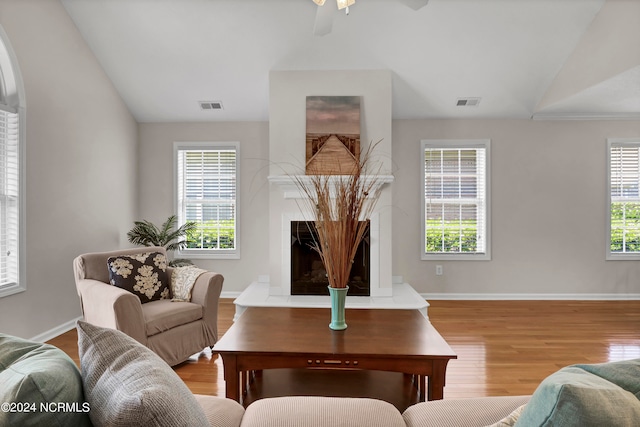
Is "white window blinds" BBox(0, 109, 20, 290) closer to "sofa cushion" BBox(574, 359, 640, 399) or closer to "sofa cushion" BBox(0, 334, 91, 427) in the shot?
"sofa cushion" BBox(0, 334, 91, 427)

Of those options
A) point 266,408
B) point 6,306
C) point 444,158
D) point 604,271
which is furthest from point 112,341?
point 604,271

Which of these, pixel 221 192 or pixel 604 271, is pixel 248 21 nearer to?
pixel 221 192

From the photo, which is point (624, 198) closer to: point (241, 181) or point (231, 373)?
point (241, 181)

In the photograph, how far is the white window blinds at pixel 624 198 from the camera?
17.3 feet

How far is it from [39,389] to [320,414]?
742mm

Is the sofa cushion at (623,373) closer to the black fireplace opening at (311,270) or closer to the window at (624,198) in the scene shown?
the black fireplace opening at (311,270)

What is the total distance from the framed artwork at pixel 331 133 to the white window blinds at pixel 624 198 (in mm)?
3499

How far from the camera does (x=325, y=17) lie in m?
2.94

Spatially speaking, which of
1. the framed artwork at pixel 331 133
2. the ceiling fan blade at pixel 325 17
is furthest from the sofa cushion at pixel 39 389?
the framed artwork at pixel 331 133

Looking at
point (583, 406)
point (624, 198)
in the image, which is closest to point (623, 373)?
point (583, 406)

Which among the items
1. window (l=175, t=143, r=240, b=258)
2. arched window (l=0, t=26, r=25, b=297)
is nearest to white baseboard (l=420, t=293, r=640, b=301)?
window (l=175, t=143, r=240, b=258)

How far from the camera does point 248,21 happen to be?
4.02m

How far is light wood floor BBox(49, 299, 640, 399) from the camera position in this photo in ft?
9.23

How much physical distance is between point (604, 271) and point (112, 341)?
601cm
